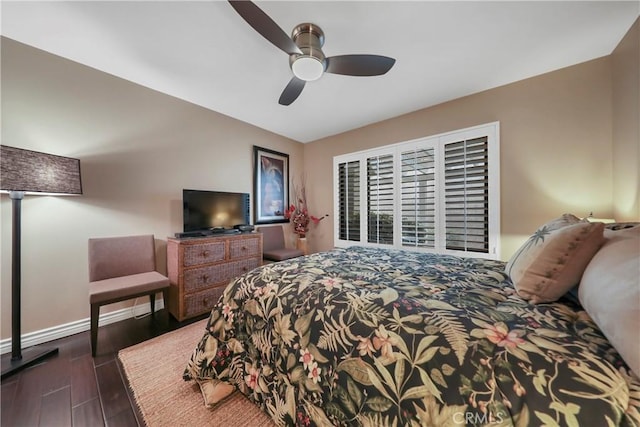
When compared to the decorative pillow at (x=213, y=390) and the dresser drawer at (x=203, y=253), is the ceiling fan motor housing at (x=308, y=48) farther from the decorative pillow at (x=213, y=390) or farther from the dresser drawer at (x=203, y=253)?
the decorative pillow at (x=213, y=390)

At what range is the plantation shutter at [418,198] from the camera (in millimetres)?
2846

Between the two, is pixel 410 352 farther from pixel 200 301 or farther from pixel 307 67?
pixel 200 301

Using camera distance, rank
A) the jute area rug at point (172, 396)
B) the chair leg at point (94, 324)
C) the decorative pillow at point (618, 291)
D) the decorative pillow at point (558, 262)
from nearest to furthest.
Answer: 1. the decorative pillow at point (618, 291)
2. the decorative pillow at point (558, 262)
3. the jute area rug at point (172, 396)
4. the chair leg at point (94, 324)

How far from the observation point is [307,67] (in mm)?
1694

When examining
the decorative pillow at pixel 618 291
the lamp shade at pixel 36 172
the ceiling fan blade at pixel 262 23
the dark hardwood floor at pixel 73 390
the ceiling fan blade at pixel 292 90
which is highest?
the ceiling fan blade at pixel 262 23

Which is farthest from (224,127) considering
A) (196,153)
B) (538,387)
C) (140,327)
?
(538,387)

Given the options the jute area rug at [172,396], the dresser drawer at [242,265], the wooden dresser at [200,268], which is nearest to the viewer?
the jute area rug at [172,396]

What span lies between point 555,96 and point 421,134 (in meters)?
1.24

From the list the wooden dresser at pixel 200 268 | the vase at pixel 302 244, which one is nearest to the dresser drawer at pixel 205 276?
the wooden dresser at pixel 200 268

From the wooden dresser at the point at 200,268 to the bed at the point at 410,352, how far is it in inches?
41.7

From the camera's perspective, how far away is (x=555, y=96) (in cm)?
215

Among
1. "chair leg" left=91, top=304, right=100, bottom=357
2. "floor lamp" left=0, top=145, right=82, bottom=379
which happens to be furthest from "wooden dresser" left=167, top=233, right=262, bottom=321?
"floor lamp" left=0, top=145, right=82, bottom=379

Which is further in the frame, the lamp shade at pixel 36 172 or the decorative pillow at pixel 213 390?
the lamp shade at pixel 36 172

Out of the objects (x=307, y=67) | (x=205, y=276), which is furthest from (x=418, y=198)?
(x=205, y=276)
